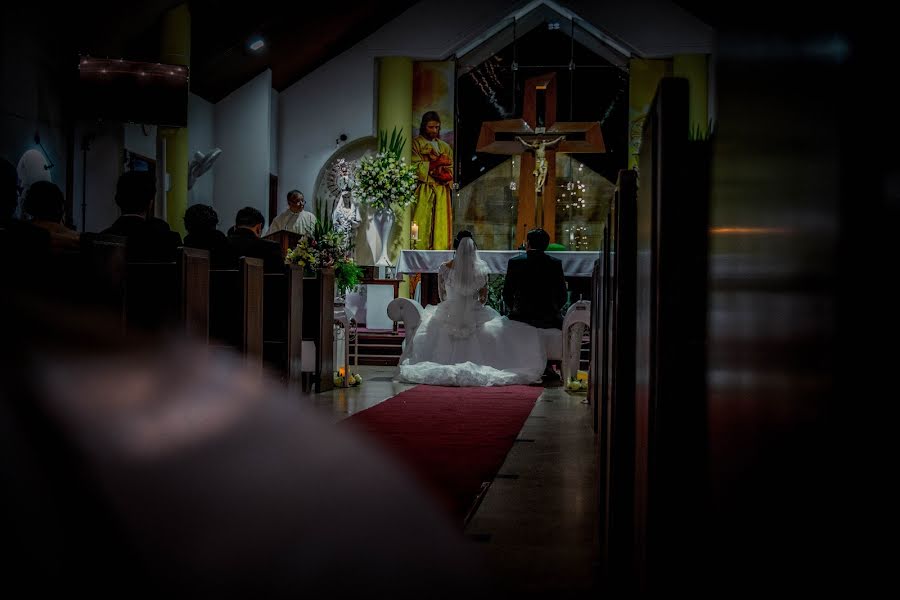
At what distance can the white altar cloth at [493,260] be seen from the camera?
865 cm

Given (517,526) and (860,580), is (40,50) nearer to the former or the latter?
(517,526)

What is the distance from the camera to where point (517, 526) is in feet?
8.98

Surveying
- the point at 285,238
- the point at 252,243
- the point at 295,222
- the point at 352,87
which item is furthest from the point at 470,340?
the point at 352,87

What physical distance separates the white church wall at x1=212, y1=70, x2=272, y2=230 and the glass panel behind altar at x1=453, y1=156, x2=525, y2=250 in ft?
9.23

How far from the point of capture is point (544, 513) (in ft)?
9.66

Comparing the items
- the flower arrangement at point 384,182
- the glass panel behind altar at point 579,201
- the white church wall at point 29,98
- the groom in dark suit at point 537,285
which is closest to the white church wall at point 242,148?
the flower arrangement at point 384,182

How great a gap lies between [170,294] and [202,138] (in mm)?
7922

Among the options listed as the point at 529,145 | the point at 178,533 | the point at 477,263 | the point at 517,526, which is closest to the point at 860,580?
the point at 178,533

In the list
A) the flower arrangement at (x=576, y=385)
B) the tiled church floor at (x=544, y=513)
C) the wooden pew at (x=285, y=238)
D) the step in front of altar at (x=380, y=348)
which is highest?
the wooden pew at (x=285, y=238)

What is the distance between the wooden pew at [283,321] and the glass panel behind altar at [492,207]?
7289 mm

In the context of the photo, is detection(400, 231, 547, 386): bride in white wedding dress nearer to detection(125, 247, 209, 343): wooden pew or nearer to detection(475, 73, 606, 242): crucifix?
detection(125, 247, 209, 343): wooden pew

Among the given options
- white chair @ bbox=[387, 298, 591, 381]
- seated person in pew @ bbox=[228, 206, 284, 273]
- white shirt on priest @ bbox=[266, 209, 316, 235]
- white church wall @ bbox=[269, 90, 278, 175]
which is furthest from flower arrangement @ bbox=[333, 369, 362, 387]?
white church wall @ bbox=[269, 90, 278, 175]

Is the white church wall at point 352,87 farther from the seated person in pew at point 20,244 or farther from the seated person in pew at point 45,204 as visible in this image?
the seated person in pew at point 20,244

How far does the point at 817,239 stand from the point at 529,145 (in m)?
10.1
